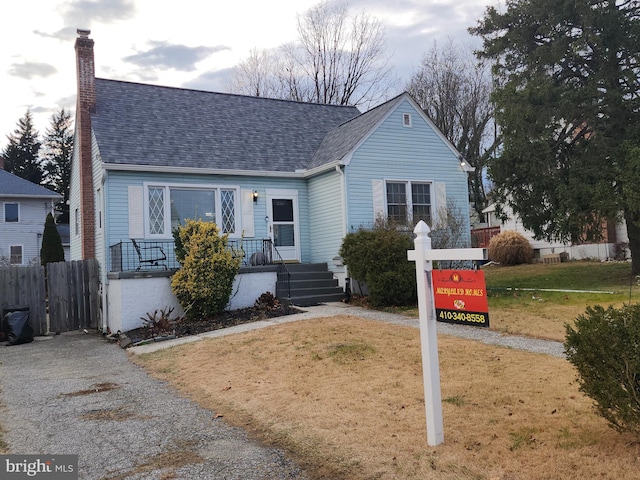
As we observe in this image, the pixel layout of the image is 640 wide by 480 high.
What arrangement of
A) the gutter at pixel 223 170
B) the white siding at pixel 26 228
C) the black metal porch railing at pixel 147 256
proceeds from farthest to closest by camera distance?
the white siding at pixel 26 228, the gutter at pixel 223 170, the black metal porch railing at pixel 147 256

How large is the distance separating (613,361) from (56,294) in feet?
45.2

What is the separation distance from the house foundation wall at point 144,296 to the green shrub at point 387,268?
119 inches

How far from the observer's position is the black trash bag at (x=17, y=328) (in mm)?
12602

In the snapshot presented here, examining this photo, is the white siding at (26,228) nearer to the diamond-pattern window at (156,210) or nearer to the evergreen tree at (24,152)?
the evergreen tree at (24,152)

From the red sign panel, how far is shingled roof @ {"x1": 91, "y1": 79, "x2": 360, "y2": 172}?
442 inches

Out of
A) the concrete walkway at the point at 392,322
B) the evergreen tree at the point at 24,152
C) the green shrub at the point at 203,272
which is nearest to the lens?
the concrete walkway at the point at 392,322

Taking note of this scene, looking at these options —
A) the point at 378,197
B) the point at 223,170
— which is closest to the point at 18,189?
the point at 223,170

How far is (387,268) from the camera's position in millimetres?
12641

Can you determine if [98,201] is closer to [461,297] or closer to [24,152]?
[461,297]

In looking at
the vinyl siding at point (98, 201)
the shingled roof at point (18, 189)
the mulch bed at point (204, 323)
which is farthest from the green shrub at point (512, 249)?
the shingled roof at point (18, 189)

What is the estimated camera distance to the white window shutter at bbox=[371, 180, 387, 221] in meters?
15.4

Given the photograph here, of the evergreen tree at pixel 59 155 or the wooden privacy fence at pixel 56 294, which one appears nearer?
the wooden privacy fence at pixel 56 294

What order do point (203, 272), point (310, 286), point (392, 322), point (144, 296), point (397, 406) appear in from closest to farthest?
1. point (397, 406)
2. point (392, 322)
3. point (203, 272)
4. point (144, 296)
5. point (310, 286)
